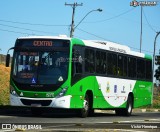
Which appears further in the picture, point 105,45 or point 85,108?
point 105,45

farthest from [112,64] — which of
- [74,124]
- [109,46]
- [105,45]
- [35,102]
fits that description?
[74,124]

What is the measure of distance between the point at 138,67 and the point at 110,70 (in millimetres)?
4133

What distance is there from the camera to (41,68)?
21875 millimetres

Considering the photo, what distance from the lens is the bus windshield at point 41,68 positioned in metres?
21.8

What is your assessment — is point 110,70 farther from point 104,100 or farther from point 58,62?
point 58,62

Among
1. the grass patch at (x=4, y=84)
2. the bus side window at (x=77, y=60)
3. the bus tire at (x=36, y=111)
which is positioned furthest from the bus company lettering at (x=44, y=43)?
the grass patch at (x=4, y=84)

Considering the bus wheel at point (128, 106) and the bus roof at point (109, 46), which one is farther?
the bus wheel at point (128, 106)

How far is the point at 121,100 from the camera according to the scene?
27547 mm

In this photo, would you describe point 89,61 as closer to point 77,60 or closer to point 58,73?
point 77,60

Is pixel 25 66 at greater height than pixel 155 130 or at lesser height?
greater

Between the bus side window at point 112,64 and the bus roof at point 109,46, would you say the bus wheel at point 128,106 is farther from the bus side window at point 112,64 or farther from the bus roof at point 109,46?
the bus side window at point 112,64

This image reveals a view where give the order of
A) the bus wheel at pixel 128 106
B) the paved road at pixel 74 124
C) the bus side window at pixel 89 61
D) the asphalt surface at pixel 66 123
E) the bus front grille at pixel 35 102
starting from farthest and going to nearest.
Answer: the bus wheel at pixel 128 106 → the bus side window at pixel 89 61 → the bus front grille at pixel 35 102 → the paved road at pixel 74 124 → the asphalt surface at pixel 66 123

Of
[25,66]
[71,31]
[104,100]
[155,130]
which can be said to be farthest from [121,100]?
[71,31]

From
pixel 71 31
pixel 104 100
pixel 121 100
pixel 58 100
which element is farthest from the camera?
pixel 71 31
